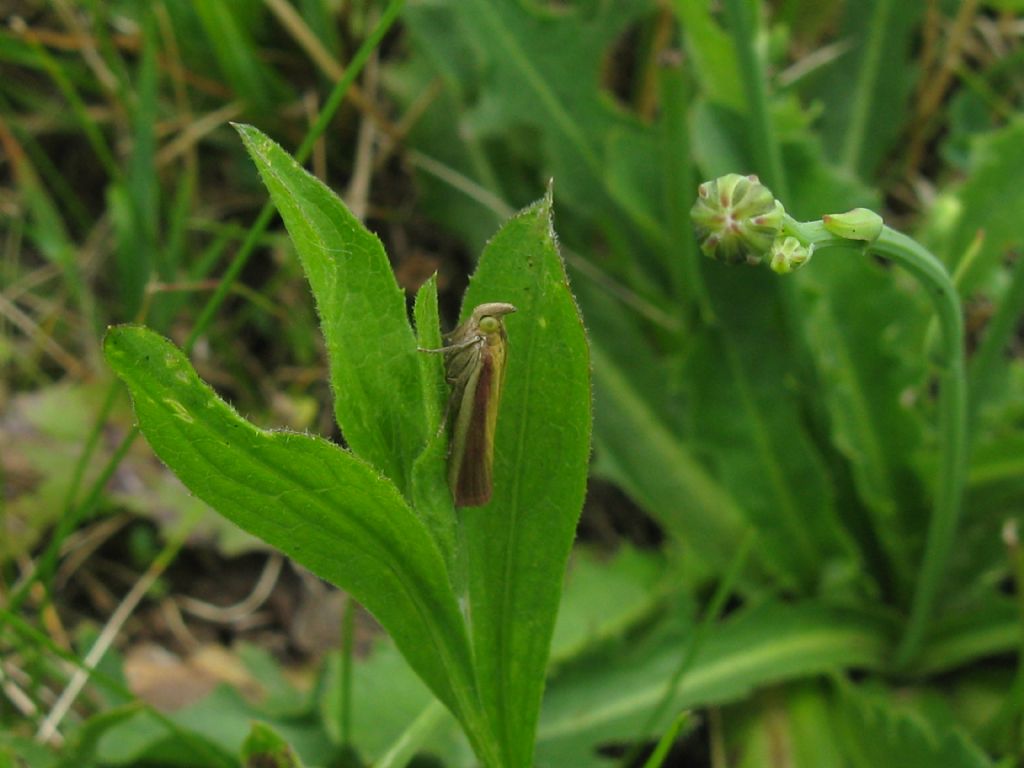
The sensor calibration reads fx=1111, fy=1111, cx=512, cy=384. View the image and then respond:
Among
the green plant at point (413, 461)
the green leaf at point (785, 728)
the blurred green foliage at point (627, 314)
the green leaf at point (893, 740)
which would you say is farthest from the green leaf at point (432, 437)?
the green leaf at point (785, 728)

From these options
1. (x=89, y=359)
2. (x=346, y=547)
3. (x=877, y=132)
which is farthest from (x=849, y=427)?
(x=89, y=359)

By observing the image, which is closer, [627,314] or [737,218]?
[737,218]

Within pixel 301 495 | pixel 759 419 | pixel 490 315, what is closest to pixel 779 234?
pixel 490 315

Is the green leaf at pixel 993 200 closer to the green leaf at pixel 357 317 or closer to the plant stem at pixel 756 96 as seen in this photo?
the plant stem at pixel 756 96

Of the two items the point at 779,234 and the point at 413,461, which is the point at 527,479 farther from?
the point at 779,234

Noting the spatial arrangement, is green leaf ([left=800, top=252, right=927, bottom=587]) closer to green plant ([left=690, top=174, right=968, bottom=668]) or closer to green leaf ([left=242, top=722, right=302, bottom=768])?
green plant ([left=690, top=174, right=968, bottom=668])

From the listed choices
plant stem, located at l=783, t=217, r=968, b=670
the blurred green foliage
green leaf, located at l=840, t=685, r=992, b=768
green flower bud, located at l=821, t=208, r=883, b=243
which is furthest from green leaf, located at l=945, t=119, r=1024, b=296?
green flower bud, located at l=821, t=208, r=883, b=243
